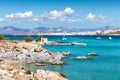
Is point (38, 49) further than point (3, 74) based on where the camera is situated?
Result: Yes

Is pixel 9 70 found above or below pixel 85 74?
above

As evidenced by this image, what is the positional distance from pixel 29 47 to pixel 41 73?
49.0 metres

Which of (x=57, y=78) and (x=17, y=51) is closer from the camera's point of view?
(x=57, y=78)

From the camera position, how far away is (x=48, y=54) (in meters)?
83.1

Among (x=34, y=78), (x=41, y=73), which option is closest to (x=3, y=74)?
(x=34, y=78)

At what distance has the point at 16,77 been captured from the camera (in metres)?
29.8

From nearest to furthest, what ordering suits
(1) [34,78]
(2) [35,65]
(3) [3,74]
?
(3) [3,74] < (1) [34,78] < (2) [35,65]

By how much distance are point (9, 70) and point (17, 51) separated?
51787mm

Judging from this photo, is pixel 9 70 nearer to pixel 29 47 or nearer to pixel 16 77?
pixel 16 77

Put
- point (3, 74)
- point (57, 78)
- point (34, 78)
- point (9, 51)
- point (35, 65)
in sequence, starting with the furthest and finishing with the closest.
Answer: point (9, 51), point (35, 65), point (57, 78), point (34, 78), point (3, 74)

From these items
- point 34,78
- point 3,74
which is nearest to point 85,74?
point 34,78

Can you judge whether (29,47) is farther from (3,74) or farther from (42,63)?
(3,74)

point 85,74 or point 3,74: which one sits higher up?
point 3,74

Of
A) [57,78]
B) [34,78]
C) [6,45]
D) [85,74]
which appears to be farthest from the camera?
[6,45]
